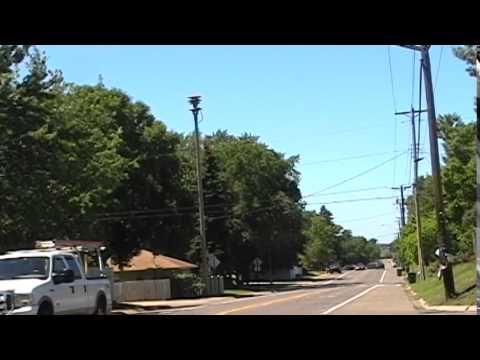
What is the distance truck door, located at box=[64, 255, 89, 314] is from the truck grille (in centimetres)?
202

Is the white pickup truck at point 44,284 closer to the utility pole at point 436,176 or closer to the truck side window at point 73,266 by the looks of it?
the truck side window at point 73,266

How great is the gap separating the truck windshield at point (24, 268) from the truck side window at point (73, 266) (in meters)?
0.97

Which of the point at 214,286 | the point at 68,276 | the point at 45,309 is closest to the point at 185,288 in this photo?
the point at 214,286

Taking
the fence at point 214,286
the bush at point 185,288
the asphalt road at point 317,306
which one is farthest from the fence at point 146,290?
the asphalt road at point 317,306

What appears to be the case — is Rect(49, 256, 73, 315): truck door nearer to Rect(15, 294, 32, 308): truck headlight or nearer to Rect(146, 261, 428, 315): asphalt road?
Rect(15, 294, 32, 308): truck headlight

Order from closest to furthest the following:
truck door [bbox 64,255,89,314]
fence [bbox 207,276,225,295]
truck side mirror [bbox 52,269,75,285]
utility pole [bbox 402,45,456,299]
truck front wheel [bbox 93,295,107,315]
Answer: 1. truck side mirror [bbox 52,269,75,285]
2. truck door [bbox 64,255,89,314]
3. truck front wheel [bbox 93,295,107,315]
4. utility pole [bbox 402,45,456,299]
5. fence [bbox 207,276,225,295]

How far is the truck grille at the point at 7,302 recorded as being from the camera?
15.8 metres

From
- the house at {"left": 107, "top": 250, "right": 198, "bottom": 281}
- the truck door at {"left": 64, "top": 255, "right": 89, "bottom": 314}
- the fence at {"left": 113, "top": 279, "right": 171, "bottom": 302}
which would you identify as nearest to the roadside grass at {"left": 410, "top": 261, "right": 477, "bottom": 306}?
the truck door at {"left": 64, "top": 255, "right": 89, "bottom": 314}

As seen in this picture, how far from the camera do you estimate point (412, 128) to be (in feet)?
197

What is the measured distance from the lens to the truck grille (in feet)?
51.8

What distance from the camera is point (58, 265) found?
17.6m

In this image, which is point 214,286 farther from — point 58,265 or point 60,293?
point 60,293
